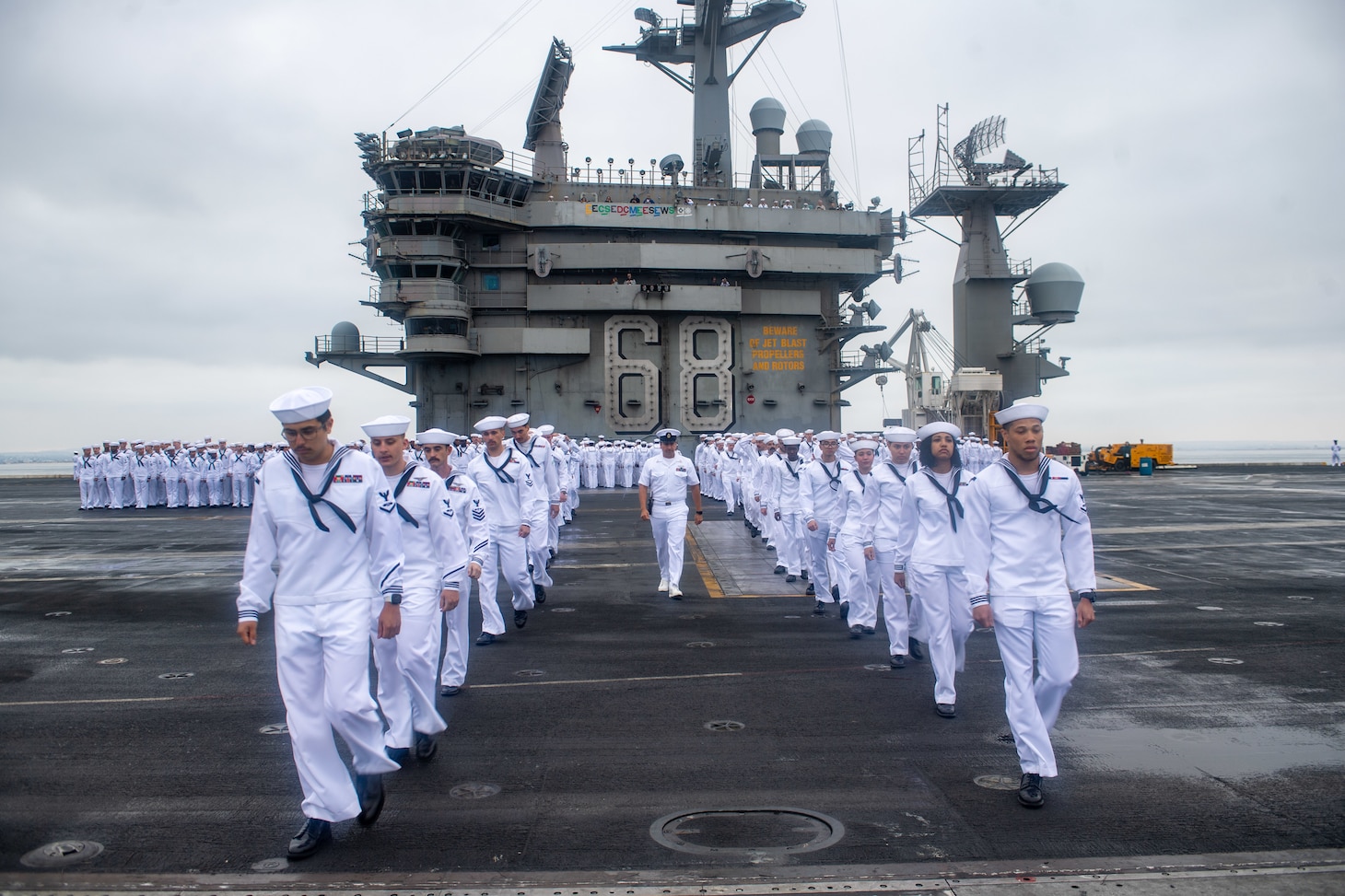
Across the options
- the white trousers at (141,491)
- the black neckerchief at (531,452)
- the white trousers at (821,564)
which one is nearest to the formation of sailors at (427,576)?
the white trousers at (821,564)

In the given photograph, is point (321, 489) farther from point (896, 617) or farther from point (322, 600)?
point (896, 617)

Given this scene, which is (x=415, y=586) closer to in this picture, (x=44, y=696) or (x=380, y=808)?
(x=380, y=808)

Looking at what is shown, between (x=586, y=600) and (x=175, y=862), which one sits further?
(x=586, y=600)

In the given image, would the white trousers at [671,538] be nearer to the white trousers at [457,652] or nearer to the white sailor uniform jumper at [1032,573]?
the white trousers at [457,652]

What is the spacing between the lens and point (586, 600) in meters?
10.9

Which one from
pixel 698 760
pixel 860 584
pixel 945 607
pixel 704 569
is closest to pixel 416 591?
pixel 698 760

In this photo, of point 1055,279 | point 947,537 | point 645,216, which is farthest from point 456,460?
point 1055,279

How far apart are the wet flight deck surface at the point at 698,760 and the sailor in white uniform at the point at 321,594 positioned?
307mm

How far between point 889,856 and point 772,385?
96.5 ft

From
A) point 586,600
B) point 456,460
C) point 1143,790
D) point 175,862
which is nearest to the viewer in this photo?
point 175,862

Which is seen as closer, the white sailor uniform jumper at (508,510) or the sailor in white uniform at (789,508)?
the white sailor uniform jumper at (508,510)

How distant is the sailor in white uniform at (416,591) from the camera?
534 centimetres

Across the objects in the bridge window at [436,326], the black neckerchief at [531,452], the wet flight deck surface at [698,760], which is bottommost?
the wet flight deck surface at [698,760]

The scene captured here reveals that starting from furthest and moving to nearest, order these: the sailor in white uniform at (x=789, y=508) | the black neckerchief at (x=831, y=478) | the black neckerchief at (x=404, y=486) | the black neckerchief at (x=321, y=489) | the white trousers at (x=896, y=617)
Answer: the sailor in white uniform at (x=789, y=508) < the black neckerchief at (x=831, y=478) < the white trousers at (x=896, y=617) < the black neckerchief at (x=404, y=486) < the black neckerchief at (x=321, y=489)
